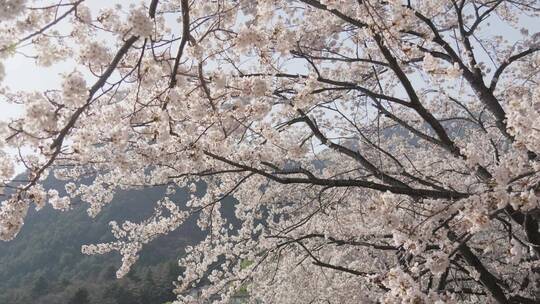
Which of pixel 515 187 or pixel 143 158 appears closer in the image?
pixel 515 187

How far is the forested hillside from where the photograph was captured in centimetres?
3291

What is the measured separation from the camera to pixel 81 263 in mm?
48969

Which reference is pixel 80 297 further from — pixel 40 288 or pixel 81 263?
pixel 81 263

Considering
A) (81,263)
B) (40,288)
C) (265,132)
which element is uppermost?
(81,263)

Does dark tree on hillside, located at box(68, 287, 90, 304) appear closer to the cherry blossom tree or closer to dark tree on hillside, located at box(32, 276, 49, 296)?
dark tree on hillside, located at box(32, 276, 49, 296)

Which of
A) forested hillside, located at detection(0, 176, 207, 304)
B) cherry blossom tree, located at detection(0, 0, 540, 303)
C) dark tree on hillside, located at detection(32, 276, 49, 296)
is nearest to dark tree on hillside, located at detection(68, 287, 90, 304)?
forested hillside, located at detection(0, 176, 207, 304)

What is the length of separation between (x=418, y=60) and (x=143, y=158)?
3.54 meters

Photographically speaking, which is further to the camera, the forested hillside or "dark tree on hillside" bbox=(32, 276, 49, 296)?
"dark tree on hillside" bbox=(32, 276, 49, 296)

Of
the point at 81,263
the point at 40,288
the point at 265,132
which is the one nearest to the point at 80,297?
the point at 40,288

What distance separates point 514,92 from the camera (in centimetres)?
608

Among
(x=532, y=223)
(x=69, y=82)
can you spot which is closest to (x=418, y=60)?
(x=532, y=223)

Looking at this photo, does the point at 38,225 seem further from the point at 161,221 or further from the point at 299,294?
the point at 161,221

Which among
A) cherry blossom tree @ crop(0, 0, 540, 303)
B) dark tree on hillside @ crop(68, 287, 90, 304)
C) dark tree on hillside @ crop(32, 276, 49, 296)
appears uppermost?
dark tree on hillside @ crop(32, 276, 49, 296)

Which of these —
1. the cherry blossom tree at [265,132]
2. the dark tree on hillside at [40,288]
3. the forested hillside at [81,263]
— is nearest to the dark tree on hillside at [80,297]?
the forested hillside at [81,263]
